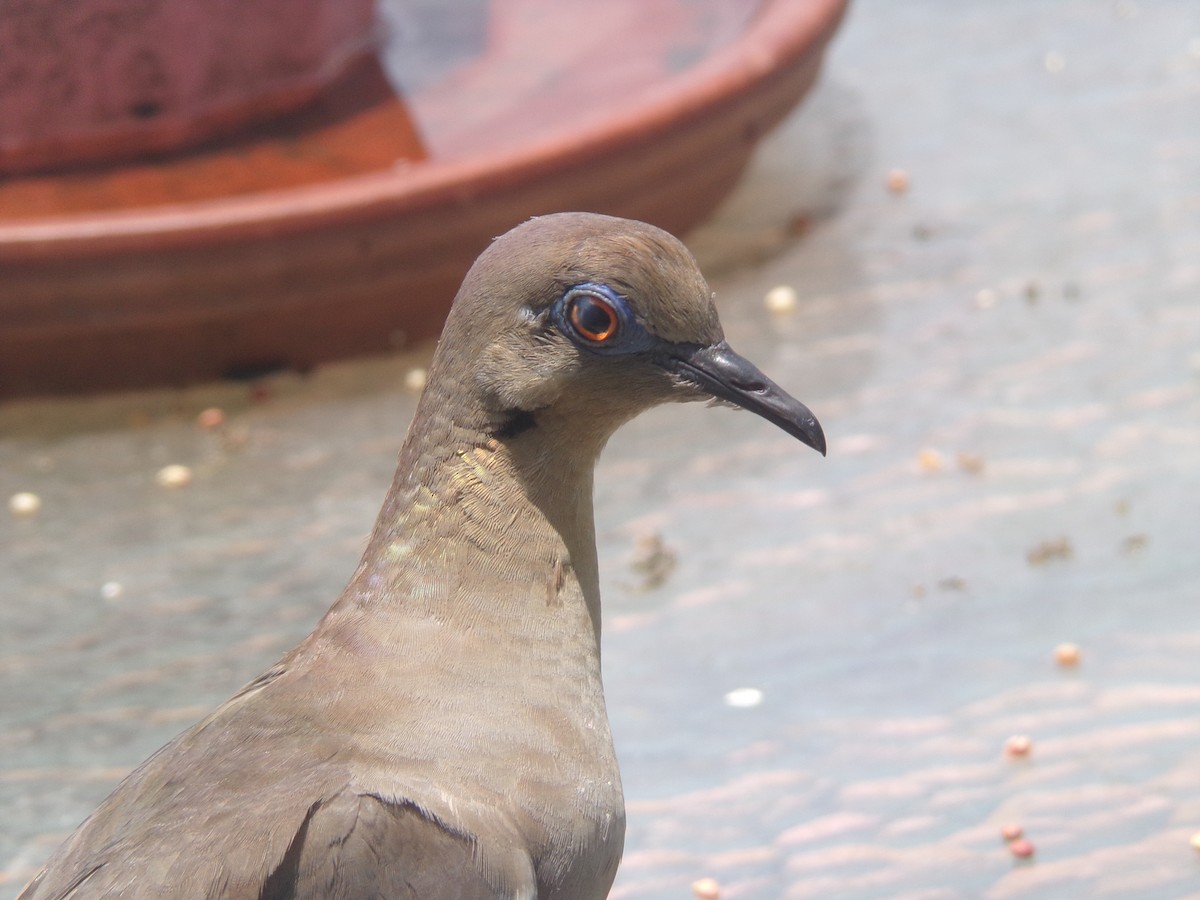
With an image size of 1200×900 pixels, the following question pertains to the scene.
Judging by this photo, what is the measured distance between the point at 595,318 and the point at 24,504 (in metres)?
2.01

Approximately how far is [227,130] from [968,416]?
6.47ft

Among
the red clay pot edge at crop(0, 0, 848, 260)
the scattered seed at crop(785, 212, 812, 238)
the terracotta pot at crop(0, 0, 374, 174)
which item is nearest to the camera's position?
the red clay pot edge at crop(0, 0, 848, 260)

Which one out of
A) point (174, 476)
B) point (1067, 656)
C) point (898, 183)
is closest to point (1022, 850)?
point (1067, 656)

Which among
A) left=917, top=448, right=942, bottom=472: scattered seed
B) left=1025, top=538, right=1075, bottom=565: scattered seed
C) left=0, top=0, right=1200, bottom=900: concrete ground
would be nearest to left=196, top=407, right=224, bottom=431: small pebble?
left=0, top=0, right=1200, bottom=900: concrete ground

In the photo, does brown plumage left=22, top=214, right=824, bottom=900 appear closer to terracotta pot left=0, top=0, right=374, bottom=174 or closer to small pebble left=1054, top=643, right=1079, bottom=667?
small pebble left=1054, top=643, right=1079, bottom=667

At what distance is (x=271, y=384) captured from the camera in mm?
3650

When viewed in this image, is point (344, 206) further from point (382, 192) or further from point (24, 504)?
point (24, 504)

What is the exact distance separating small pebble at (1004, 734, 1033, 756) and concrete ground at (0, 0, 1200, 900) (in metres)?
0.01

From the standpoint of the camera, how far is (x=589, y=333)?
166 centimetres

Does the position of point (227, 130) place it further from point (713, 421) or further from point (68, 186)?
point (713, 421)

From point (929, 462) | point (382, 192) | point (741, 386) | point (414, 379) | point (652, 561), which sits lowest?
point (414, 379)

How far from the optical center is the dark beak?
1.71 m

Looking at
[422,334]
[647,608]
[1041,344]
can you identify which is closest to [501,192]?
[422,334]

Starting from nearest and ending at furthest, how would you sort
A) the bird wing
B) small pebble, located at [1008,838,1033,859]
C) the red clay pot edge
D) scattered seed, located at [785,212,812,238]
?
the bird wing < small pebble, located at [1008,838,1033,859] < the red clay pot edge < scattered seed, located at [785,212,812,238]
